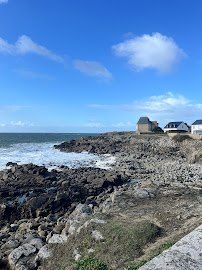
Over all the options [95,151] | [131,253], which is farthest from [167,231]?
[95,151]

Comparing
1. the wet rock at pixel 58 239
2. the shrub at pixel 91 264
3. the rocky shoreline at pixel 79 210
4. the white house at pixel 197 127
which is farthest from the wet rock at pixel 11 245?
the white house at pixel 197 127

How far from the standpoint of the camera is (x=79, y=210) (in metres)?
9.23

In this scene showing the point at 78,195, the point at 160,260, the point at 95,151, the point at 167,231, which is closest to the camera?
the point at 160,260

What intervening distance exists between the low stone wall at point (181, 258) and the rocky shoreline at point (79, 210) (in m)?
1.17

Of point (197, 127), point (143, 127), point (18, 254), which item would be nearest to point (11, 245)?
point (18, 254)

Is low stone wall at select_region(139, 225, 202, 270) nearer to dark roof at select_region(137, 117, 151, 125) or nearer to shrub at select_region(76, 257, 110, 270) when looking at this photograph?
shrub at select_region(76, 257, 110, 270)

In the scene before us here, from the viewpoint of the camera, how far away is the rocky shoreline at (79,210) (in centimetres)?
609

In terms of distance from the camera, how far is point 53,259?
560 cm

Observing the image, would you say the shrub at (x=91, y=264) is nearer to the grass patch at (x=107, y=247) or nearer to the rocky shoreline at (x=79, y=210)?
the grass patch at (x=107, y=247)

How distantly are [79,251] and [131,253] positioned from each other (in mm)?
1470

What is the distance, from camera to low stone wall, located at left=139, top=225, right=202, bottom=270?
3754 mm

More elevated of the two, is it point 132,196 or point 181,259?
point 181,259

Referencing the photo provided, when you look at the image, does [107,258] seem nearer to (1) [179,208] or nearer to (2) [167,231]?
(2) [167,231]

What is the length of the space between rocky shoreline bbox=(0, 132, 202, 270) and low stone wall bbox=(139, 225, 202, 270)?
3.85 feet
